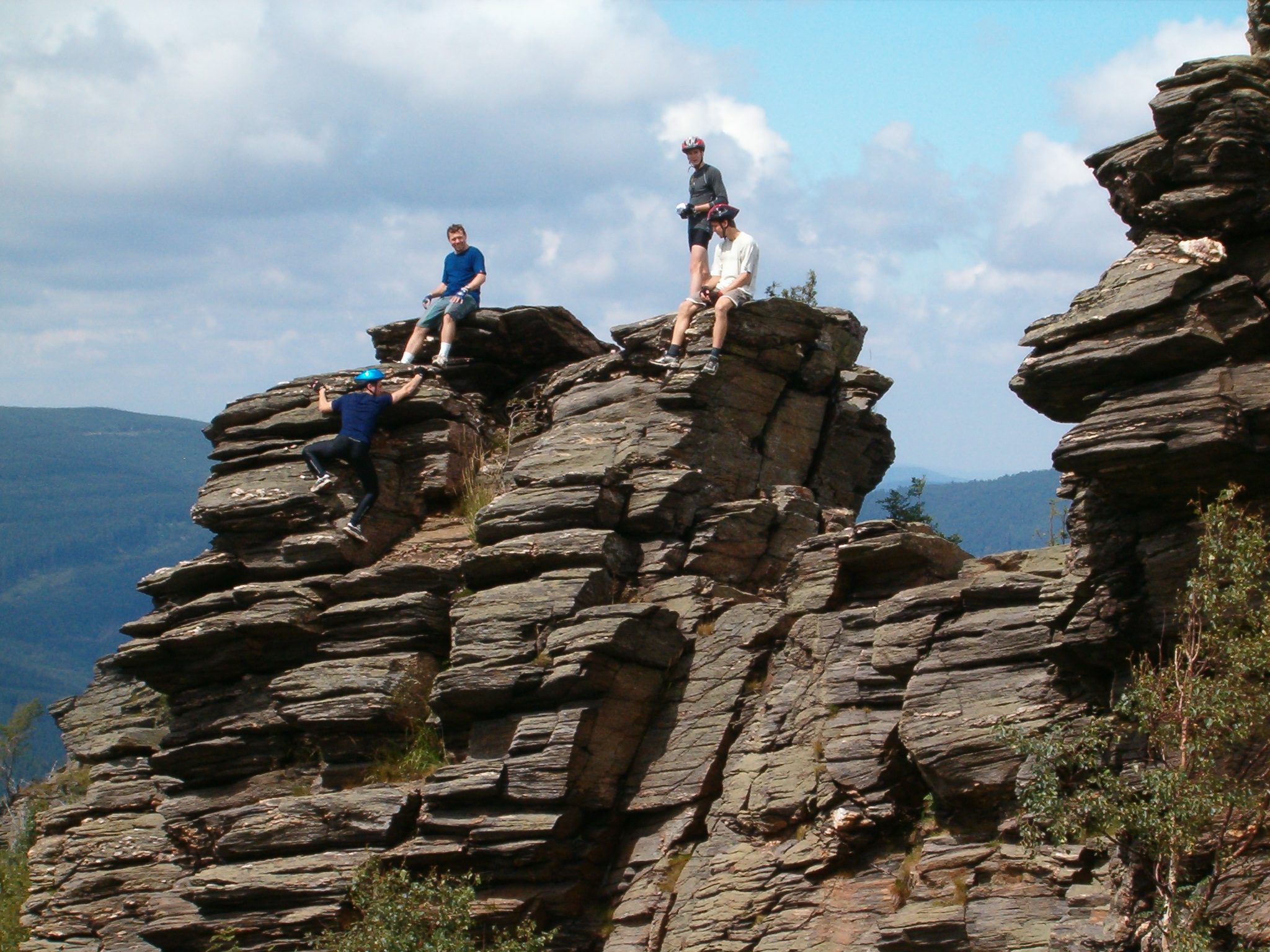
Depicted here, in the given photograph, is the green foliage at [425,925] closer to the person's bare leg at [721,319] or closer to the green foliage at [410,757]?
the green foliage at [410,757]

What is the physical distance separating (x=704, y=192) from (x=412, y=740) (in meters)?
13.4

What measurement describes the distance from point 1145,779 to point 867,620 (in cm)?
703

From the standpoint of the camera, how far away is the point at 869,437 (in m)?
29.9

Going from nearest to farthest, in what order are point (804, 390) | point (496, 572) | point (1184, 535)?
point (1184, 535) → point (496, 572) → point (804, 390)

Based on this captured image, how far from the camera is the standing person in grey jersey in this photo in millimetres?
28719

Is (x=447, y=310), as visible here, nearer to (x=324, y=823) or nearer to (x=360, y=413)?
(x=360, y=413)

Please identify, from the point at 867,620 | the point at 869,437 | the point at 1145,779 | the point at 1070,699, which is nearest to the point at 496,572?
the point at 867,620

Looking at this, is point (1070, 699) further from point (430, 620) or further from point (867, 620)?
point (430, 620)

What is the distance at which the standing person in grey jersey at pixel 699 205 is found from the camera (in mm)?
28719

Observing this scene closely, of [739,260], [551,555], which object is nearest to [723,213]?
[739,260]

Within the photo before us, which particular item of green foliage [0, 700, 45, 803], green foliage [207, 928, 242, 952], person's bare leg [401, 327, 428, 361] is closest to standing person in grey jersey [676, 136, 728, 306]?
person's bare leg [401, 327, 428, 361]

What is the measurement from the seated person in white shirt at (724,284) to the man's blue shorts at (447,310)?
641 cm

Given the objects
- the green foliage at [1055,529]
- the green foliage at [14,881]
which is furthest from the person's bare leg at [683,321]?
the green foliage at [14,881]

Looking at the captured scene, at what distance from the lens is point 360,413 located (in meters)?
29.1
